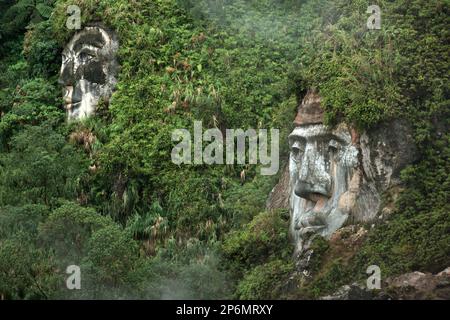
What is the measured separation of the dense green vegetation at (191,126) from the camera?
2062 centimetres

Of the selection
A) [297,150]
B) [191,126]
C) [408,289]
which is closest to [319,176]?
[297,150]

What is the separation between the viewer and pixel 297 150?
2205 centimetres

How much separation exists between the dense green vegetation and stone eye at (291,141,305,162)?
42.2 inches

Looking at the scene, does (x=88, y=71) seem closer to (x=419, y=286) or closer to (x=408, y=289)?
(x=408, y=289)

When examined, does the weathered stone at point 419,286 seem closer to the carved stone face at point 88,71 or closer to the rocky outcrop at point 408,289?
the rocky outcrop at point 408,289

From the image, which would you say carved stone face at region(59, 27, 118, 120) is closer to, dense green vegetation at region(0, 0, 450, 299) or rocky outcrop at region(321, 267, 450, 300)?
dense green vegetation at region(0, 0, 450, 299)

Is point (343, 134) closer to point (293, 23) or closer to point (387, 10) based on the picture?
point (387, 10)

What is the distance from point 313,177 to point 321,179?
21 cm

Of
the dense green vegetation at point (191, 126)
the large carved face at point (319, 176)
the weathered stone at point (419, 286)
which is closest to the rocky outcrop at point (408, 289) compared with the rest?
the weathered stone at point (419, 286)

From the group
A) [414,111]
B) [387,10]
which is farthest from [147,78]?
[414,111]

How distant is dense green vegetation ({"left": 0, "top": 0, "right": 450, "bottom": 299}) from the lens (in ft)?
67.7

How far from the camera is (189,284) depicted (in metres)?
20.8

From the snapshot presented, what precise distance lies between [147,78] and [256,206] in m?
6.14

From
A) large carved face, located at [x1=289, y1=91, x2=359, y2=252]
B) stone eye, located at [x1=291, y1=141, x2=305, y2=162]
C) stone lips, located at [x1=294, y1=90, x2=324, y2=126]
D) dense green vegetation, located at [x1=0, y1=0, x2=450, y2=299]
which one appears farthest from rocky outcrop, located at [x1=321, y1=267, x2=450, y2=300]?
stone lips, located at [x1=294, y1=90, x2=324, y2=126]
